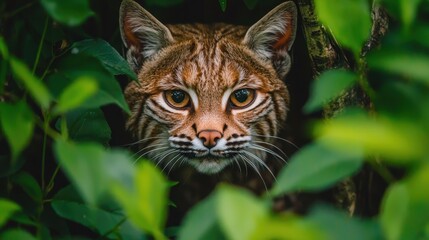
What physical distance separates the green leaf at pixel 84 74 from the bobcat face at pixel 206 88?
144cm

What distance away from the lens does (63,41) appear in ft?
10.1

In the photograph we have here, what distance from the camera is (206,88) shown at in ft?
12.5

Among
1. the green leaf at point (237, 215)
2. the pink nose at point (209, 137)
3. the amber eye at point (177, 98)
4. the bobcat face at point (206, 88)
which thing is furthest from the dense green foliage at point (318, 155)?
the amber eye at point (177, 98)

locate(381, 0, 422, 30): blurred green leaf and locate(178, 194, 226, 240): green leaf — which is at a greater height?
locate(381, 0, 422, 30): blurred green leaf

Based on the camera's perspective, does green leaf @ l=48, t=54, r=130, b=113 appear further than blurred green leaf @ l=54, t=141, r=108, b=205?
Yes

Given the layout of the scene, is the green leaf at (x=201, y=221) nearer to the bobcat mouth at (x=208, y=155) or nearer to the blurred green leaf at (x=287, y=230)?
the blurred green leaf at (x=287, y=230)

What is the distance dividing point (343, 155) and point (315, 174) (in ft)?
0.19

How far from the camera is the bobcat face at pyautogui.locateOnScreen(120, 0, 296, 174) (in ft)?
12.3

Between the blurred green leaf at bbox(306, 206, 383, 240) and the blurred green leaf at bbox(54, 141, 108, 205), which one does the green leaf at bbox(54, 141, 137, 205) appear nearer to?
the blurred green leaf at bbox(54, 141, 108, 205)

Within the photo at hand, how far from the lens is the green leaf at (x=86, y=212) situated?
2369mm

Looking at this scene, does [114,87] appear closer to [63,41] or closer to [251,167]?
[63,41]

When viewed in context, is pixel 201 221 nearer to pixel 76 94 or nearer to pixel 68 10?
pixel 76 94

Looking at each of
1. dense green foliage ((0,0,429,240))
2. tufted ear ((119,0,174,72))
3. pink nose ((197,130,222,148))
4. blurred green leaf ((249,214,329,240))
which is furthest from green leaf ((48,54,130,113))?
tufted ear ((119,0,174,72))

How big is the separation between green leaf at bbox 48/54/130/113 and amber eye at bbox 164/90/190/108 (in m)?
1.60
